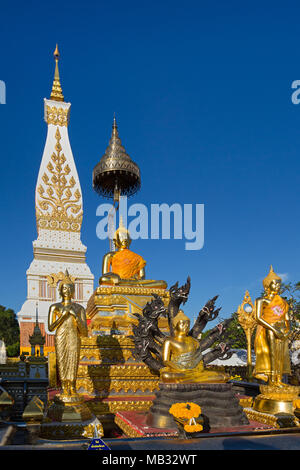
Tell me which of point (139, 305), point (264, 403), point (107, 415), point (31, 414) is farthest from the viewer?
point (139, 305)

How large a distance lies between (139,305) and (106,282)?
1201mm

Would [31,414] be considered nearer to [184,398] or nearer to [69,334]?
[69,334]

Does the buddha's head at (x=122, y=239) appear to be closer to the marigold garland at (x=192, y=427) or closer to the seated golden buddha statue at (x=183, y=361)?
the seated golden buddha statue at (x=183, y=361)

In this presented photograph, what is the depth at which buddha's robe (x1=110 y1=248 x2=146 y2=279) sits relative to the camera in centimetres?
1283

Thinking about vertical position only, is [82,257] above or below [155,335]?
above

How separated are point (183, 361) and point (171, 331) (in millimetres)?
1369

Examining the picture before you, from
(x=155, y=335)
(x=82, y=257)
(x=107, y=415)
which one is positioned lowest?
(x=107, y=415)

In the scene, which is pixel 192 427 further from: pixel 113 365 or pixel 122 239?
pixel 122 239

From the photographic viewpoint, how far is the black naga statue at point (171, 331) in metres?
7.83

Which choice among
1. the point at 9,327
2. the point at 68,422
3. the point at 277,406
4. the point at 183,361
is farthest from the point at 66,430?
the point at 9,327

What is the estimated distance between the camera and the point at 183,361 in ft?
21.9

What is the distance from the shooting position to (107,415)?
25.4 feet
